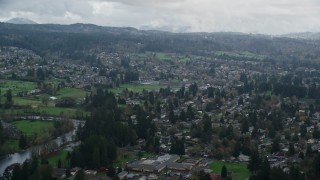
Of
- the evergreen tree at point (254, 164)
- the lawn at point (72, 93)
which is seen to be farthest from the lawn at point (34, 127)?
the evergreen tree at point (254, 164)

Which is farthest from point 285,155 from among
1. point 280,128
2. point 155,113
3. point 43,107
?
point 43,107

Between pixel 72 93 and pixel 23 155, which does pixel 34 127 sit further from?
pixel 72 93

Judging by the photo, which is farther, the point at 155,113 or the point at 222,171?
the point at 155,113

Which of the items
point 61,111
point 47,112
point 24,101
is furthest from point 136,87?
point 47,112

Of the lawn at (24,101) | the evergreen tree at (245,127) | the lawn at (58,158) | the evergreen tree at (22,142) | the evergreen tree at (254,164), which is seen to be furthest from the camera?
the lawn at (24,101)

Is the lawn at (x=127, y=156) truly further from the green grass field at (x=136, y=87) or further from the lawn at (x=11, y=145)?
the green grass field at (x=136, y=87)

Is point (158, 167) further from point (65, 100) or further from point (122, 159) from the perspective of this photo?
point (65, 100)

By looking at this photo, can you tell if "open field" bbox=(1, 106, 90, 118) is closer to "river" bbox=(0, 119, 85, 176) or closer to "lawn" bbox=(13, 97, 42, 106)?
"lawn" bbox=(13, 97, 42, 106)
